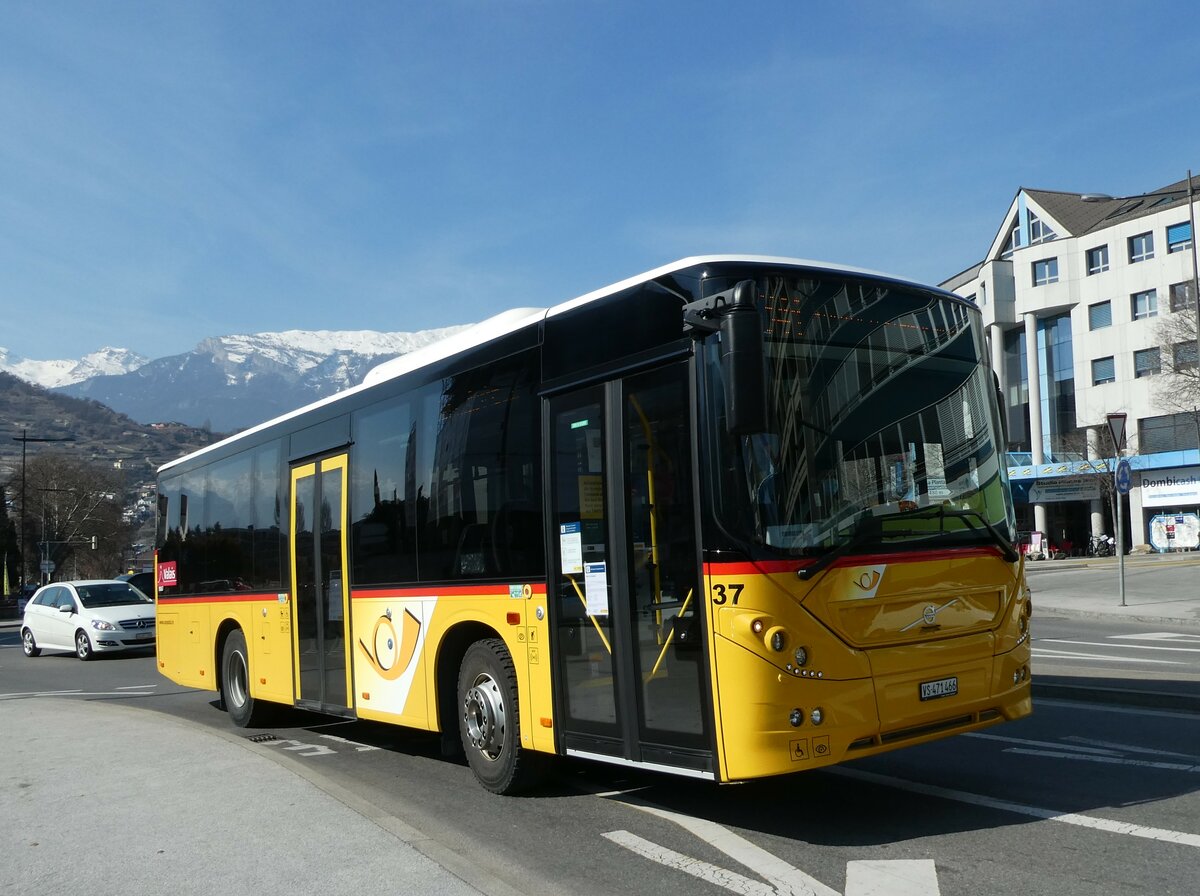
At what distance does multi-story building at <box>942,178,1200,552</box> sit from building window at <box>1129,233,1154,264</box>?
0.23ft

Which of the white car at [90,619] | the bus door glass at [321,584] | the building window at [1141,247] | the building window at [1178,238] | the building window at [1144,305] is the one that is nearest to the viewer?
the bus door glass at [321,584]

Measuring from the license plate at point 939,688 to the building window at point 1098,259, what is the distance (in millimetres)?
64208

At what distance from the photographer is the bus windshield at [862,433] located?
6.00 meters

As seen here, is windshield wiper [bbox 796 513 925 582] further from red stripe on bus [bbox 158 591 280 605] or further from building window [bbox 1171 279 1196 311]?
building window [bbox 1171 279 1196 311]

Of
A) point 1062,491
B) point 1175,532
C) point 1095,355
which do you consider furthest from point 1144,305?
point 1175,532

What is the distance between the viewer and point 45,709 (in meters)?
13.1

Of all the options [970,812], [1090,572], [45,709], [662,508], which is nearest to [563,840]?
[662,508]

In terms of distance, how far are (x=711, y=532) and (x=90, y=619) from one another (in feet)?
68.9

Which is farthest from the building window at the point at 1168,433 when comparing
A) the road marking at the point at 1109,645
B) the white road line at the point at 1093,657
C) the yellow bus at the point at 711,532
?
the yellow bus at the point at 711,532

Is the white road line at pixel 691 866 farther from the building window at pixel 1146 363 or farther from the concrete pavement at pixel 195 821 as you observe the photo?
the building window at pixel 1146 363

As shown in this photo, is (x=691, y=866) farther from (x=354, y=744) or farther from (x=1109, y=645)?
(x=1109, y=645)

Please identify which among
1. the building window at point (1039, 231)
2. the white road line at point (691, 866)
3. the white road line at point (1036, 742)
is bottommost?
the white road line at point (1036, 742)

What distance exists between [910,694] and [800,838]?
1.00 m

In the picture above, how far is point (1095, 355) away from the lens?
64062 millimetres
